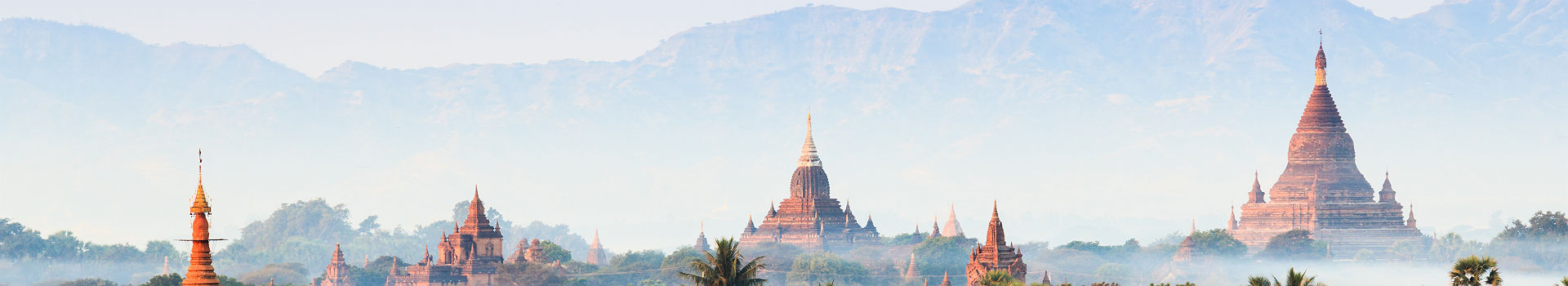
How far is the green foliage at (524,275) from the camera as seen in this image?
190 meters

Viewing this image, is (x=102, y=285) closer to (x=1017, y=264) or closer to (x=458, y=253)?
(x=458, y=253)

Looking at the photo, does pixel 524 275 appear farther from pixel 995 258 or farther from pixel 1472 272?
pixel 1472 272

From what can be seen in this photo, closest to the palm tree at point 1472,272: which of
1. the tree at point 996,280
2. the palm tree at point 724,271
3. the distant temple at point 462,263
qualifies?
the palm tree at point 724,271

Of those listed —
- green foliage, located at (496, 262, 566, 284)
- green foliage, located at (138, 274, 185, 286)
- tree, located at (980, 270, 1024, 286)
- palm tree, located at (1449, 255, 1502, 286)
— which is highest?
green foliage, located at (496, 262, 566, 284)

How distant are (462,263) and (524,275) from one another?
20.3 feet

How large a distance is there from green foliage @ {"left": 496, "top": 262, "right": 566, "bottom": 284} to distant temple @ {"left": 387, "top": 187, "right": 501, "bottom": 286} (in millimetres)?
1386

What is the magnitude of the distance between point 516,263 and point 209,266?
383 ft

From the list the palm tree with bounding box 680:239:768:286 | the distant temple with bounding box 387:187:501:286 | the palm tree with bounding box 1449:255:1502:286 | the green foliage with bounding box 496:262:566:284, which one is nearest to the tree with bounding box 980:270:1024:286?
the palm tree with bounding box 1449:255:1502:286

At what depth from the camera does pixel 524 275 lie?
7485 inches

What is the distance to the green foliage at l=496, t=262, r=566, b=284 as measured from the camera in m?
190

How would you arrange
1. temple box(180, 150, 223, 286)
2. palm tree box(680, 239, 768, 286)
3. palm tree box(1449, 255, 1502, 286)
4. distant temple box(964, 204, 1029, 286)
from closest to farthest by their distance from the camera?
temple box(180, 150, 223, 286) < palm tree box(680, 239, 768, 286) < palm tree box(1449, 255, 1502, 286) < distant temple box(964, 204, 1029, 286)

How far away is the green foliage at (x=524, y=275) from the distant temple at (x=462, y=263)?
1.39 metres

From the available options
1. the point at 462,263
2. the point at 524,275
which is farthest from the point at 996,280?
the point at 462,263

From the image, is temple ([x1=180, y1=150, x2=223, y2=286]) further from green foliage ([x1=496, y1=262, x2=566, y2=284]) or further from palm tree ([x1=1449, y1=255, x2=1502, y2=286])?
green foliage ([x1=496, y1=262, x2=566, y2=284])
